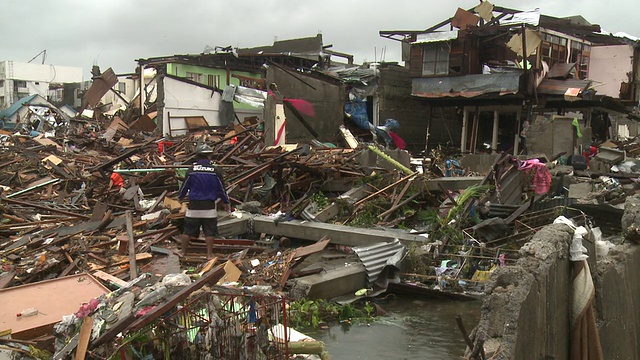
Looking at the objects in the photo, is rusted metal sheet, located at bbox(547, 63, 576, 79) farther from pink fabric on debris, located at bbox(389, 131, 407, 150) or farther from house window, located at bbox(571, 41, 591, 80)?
pink fabric on debris, located at bbox(389, 131, 407, 150)

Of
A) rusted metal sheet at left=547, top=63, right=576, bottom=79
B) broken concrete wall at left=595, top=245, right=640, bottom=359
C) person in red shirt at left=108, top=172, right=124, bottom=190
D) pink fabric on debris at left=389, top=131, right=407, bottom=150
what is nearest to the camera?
broken concrete wall at left=595, top=245, right=640, bottom=359

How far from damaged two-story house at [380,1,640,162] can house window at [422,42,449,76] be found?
4 cm

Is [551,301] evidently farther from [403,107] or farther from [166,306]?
[403,107]

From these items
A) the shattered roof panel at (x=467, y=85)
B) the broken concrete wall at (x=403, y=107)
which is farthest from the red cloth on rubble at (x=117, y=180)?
the shattered roof panel at (x=467, y=85)

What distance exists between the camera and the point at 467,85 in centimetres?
2108

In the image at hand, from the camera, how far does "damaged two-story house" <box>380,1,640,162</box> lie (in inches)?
749

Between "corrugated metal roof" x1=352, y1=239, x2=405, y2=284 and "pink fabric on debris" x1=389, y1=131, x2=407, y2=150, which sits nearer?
"corrugated metal roof" x1=352, y1=239, x2=405, y2=284

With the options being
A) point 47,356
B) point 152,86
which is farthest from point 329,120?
point 47,356

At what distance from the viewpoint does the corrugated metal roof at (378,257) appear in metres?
7.65

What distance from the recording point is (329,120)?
21297mm

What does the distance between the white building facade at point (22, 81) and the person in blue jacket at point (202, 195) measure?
4337cm

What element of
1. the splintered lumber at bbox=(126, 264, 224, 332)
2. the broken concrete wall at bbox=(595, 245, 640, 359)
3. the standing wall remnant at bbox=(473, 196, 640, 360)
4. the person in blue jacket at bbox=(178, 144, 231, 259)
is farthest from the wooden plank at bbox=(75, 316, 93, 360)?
the person in blue jacket at bbox=(178, 144, 231, 259)

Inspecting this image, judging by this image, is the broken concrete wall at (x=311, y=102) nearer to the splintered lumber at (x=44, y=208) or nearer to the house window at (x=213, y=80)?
the splintered lumber at (x=44, y=208)

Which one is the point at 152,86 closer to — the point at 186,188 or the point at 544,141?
the point at 544,141
